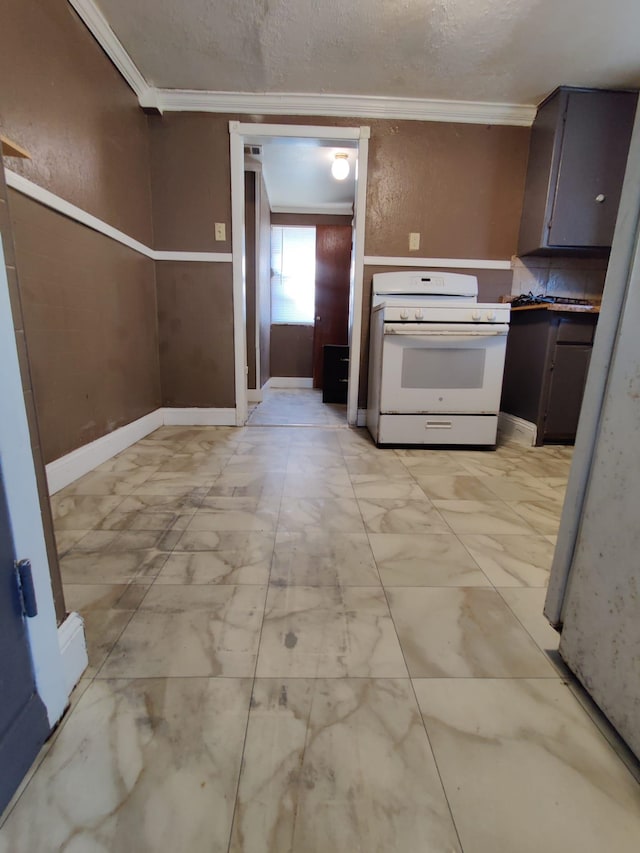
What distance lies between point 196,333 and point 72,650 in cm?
229

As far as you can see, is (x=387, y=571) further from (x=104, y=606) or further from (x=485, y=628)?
(x=104, y=606)

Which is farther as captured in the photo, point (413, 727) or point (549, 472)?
point (549, 472)

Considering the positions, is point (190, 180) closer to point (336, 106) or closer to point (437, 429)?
point (336, 106)

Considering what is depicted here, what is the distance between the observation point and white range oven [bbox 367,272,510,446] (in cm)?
211

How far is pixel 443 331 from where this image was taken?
6.90ft

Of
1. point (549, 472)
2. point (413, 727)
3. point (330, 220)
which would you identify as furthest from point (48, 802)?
point (330, 220)

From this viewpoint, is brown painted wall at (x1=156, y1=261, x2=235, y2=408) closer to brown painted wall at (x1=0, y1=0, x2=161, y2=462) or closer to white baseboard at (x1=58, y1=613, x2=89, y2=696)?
brown painted wall at (x1=0, y1=0, x2=161, y2=462)

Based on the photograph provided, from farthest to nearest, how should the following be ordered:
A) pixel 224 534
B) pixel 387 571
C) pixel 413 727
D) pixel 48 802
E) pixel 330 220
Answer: pixel 330 220, pixel 224 534, pixel 387 571, pixel 413 727, pixel 48 802

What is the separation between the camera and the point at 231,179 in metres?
2.47

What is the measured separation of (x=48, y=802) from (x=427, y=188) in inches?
121

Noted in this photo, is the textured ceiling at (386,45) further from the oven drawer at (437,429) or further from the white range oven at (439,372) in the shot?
the oven drawer at (437,429)

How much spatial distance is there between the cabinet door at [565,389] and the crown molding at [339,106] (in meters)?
1.56

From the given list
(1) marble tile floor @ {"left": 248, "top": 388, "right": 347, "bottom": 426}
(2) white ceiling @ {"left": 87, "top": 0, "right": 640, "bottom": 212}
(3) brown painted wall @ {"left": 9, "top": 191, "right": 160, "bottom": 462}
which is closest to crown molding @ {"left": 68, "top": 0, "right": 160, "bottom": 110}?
(2) white ceiling @ {"left": 87, "top": 0, "right": 640, "bottom": 212}

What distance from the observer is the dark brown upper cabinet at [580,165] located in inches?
87.4
